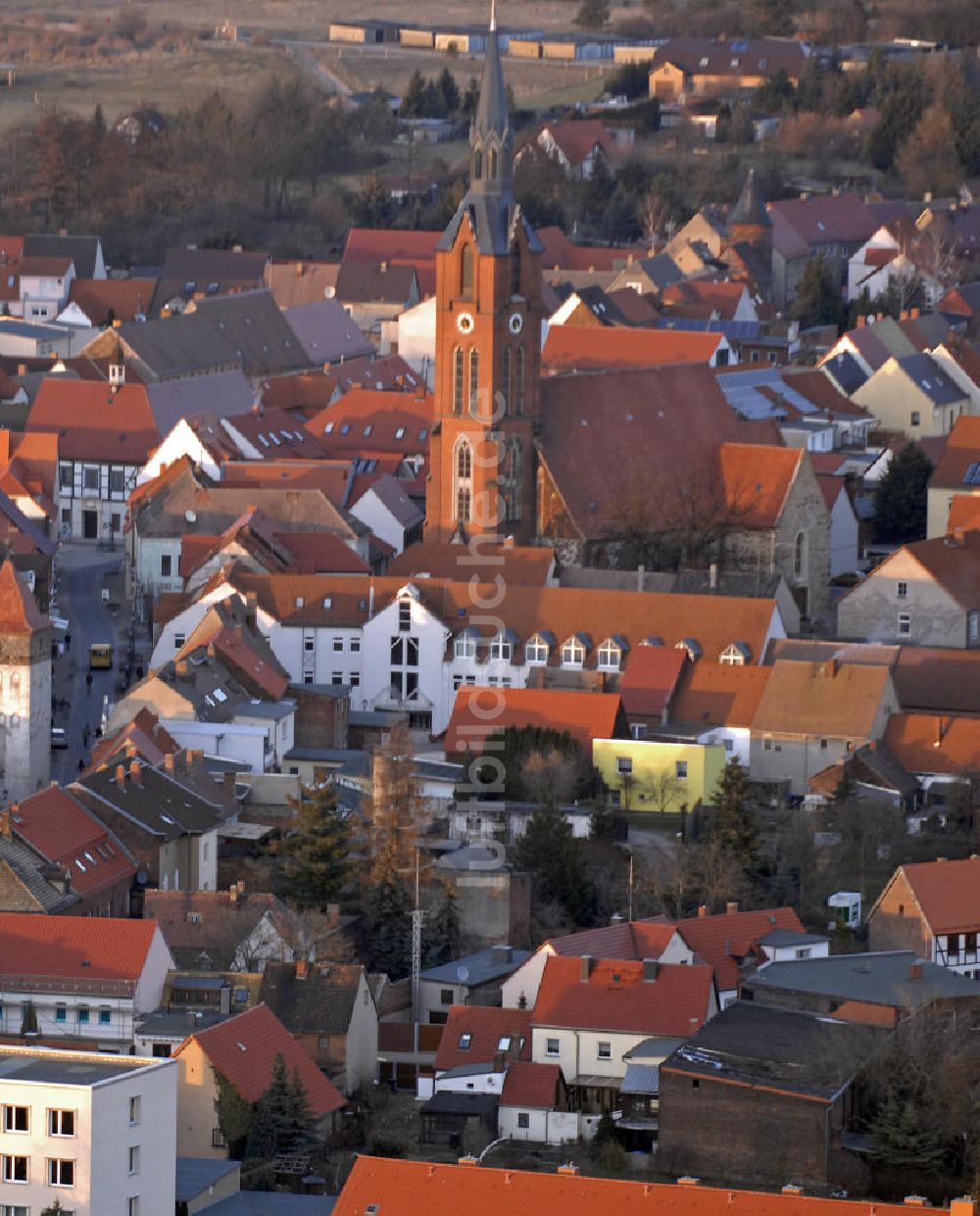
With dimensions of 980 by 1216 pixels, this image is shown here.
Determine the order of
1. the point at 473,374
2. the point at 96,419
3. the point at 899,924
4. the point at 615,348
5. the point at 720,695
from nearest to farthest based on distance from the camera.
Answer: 1. the point at 899,924
2. the point at 720,695
3. the point at 473,374
4. the point at 96,419
5. the point at 615,348

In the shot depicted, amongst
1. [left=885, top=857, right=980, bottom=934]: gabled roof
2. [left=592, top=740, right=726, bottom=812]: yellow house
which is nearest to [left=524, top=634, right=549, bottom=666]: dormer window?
[left=592, top=740, right=726, bottom=812]: yellow house

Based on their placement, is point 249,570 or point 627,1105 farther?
point 249,570

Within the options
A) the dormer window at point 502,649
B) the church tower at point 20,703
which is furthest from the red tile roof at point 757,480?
the church tower at point 20,703

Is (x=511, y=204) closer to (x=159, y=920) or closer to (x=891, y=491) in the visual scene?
(x=891, y=491)

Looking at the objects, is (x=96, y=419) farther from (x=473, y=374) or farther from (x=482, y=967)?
(x=482, y=967)

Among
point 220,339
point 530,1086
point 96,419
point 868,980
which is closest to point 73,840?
point 530,1086

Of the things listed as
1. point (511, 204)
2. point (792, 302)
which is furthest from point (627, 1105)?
point (792, 302)

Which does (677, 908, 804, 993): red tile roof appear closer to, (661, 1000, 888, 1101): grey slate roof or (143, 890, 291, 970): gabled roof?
(661, 1000, 888, 1101): grey slate roof
